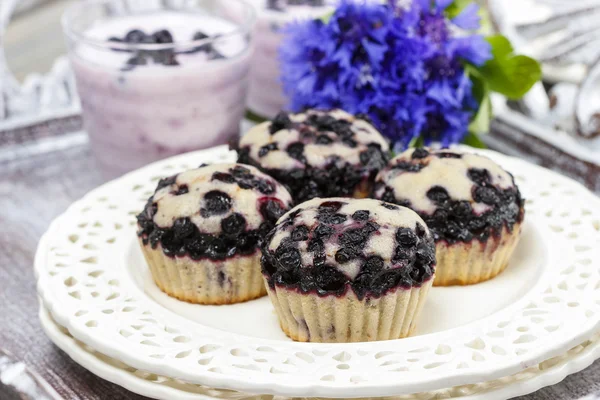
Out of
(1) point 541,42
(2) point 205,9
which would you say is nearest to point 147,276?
(2) point 205,9

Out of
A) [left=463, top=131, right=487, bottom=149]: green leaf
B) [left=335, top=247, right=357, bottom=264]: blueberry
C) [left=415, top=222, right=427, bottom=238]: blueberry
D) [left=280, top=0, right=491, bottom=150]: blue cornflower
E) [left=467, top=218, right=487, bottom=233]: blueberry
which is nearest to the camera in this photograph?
[left=335, top=247, right=357, bottom=264]: blueberry

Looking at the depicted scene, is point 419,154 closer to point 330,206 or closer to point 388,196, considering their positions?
point 388,196

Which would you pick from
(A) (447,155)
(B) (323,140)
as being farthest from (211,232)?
(A) (447,155)

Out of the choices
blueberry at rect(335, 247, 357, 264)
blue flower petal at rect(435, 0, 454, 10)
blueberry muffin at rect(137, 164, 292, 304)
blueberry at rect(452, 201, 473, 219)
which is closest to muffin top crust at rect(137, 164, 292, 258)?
blueberry muffin at rect(137, 164, 292, 304)

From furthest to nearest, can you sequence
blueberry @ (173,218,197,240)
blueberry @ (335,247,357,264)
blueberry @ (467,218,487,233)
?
blueberry @ (467,218,487,233)
blueberry @ (173,218,197,240)
blueberry @ (335,247,357,264)

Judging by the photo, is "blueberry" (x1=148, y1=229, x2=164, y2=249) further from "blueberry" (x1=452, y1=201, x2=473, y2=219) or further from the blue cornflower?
the blue cornflower
